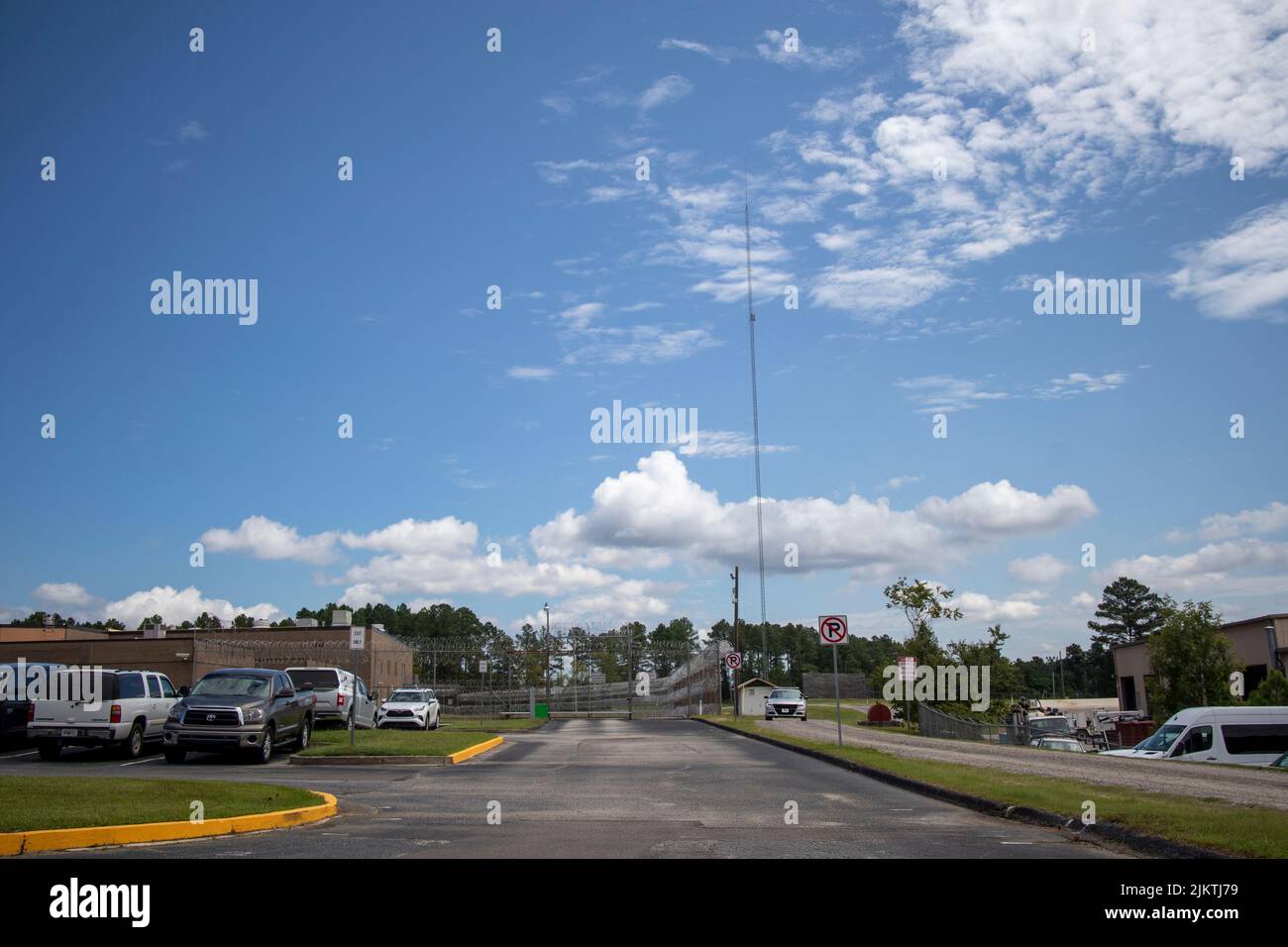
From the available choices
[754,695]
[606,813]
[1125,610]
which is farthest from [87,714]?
[1125,610]

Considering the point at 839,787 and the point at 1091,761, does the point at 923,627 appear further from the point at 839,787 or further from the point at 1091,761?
the point at 839,787

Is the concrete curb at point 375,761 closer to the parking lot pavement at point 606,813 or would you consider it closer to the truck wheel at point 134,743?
the parking lot pavement at point 606,813

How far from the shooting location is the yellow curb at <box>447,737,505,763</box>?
22.1 metres

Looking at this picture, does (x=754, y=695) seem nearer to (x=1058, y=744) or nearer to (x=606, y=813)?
(x=1058, y=744)

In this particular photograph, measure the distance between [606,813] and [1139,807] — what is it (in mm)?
6047

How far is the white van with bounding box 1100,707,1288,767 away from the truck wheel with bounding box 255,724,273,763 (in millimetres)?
17719

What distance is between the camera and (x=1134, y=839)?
10.3 metres

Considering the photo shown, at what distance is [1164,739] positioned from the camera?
23906 millimetres

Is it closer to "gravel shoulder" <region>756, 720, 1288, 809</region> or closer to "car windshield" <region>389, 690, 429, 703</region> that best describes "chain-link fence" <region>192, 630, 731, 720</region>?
"car windshield" <region>389, 690, 429, 703</region>

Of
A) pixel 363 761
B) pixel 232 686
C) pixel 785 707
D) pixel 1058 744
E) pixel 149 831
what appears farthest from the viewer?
pixel 785 707

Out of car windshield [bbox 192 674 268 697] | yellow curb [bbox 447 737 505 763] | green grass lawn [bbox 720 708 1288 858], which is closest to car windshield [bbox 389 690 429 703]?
yellow curb [bbox 447 737 505 763]

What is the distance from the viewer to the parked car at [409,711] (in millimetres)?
31969

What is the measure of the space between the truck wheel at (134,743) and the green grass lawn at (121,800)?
22.0 ft
